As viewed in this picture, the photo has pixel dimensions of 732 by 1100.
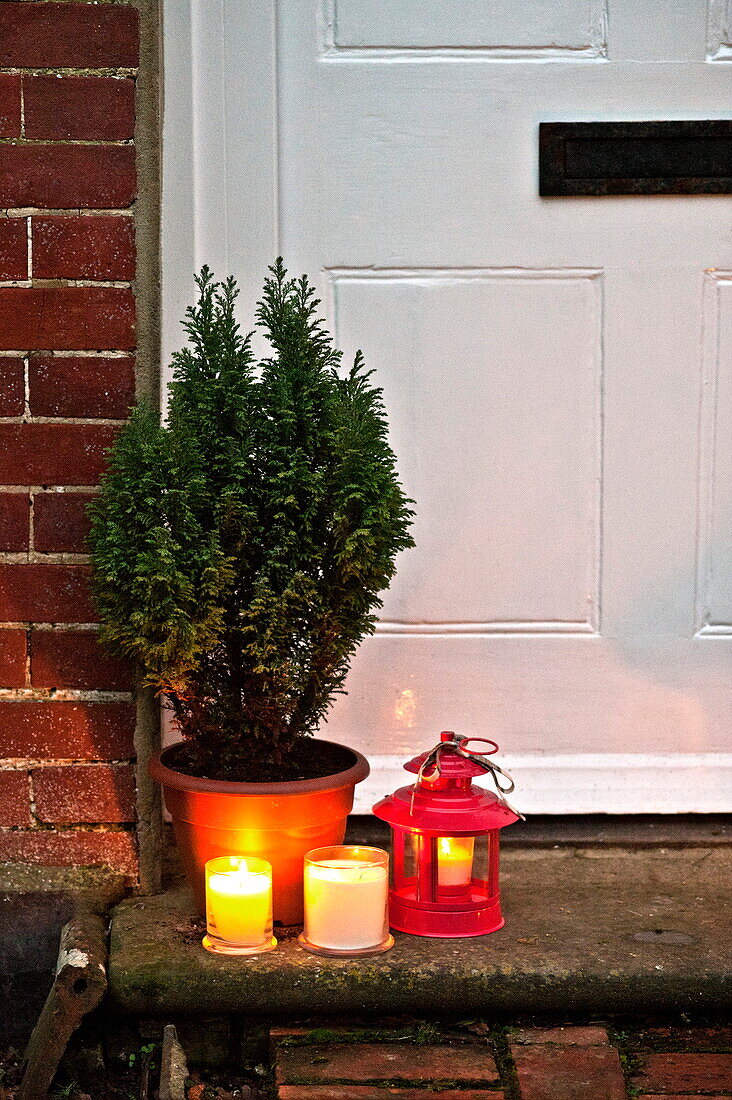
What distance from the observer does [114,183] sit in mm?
Result: 1952

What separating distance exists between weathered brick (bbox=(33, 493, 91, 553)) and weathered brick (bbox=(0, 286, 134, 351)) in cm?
26

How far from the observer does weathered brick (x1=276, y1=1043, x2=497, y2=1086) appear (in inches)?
63.2

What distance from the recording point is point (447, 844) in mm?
1876

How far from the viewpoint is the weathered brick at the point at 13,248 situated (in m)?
1.95

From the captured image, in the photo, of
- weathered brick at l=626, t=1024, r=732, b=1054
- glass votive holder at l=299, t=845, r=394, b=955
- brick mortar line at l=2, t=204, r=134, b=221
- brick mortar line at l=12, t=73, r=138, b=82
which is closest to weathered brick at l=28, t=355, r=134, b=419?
brick mortar line at l=2, t=204, r=134, b=221

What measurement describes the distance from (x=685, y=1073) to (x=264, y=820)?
28.3 inches

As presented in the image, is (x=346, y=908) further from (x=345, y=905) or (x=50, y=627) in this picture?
(x=50, y=627)

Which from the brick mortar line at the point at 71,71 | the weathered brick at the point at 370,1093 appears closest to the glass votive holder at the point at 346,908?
the weathered brick at the point at 370,1093

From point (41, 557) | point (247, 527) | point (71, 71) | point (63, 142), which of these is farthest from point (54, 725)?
point (71, 71)

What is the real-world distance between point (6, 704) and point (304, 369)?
2.57 feet

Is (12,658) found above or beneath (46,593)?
beneath

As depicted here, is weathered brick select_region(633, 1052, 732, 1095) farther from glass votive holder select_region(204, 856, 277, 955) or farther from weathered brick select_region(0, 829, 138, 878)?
weathered brick select_region(0, 829, 138, 878)

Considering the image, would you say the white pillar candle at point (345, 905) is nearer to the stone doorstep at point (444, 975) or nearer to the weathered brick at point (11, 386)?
the stone doorstep at point (444, 975)

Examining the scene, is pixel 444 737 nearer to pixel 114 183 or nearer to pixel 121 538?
pixel 121 538
